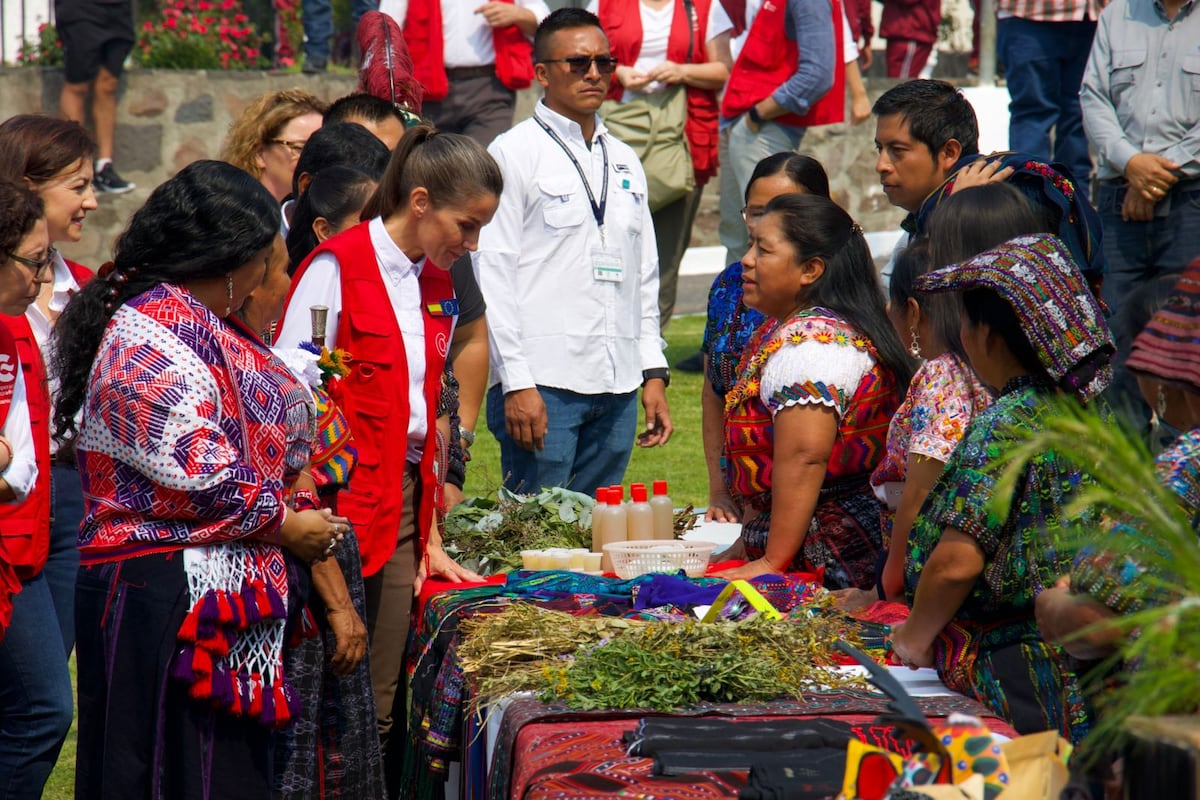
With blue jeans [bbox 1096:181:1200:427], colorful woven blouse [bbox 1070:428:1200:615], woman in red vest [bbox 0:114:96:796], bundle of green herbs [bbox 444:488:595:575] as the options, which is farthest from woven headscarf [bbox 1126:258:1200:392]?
blue jeans [bbox 1096:181:1200:427]

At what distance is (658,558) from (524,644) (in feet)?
3.02

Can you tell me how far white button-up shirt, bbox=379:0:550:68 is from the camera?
8.55 meters

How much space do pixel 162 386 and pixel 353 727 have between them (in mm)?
1102

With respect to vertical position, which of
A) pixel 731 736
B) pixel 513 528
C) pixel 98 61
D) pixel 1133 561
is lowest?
pixel 513 528

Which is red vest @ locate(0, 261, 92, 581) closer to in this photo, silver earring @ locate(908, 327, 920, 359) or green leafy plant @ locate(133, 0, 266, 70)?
silver earring @ locate(908, 327, 920, 359)

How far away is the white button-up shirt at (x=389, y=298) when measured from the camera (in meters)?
4.19

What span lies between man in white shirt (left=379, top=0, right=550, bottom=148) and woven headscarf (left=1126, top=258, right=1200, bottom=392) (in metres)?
6.49

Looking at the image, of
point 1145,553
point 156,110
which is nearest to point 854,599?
point 1145,553

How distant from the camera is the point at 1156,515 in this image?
1898 mm

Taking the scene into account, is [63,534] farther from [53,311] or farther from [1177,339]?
[1177,339]

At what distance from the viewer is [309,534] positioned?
344cm

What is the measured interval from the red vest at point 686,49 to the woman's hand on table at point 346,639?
18.4 ft

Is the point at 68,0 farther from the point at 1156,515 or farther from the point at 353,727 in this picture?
Answer: the point at 1156,515

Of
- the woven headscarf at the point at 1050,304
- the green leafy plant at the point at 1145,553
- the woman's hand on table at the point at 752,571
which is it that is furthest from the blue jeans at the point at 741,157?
the green leafy plant at the point at 1145,553
